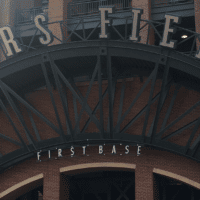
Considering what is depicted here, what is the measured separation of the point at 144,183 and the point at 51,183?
4.32m

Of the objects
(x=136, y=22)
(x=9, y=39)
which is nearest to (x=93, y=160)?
(x=136, y=22)

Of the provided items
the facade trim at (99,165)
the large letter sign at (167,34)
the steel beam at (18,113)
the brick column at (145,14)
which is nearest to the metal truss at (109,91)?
the steel beam at (18,113)

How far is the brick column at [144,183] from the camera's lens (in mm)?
13086

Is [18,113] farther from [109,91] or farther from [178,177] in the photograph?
[178,177]

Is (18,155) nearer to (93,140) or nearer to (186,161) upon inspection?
(93,140)

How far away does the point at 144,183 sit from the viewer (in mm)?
13266

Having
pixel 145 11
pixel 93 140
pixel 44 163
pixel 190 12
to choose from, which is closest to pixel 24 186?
pixel 44 163

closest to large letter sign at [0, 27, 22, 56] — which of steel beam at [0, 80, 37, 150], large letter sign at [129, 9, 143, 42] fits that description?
steel beam at [0, 80, 37, 150]

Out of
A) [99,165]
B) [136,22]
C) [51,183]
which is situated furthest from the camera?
[51,183]

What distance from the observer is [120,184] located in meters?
17.5

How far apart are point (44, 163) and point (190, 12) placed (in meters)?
10.9

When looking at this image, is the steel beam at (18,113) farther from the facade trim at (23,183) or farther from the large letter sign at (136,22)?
the large letter sign at (136,22)

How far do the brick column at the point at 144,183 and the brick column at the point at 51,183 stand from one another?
3.67m

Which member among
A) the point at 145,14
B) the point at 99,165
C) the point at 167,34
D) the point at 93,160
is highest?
the point at 145,14
